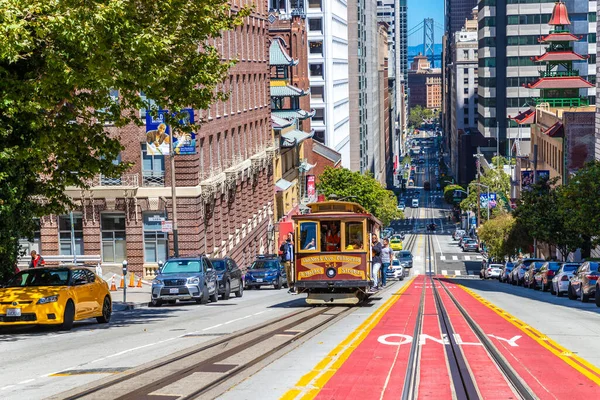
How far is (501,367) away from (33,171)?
539 inches

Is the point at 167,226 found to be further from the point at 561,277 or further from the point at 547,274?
the point at 547,274

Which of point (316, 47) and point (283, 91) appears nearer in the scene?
point (283, 91)

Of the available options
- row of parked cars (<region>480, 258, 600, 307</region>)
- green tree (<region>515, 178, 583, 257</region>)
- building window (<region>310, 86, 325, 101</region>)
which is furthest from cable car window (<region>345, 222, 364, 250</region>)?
building window (<region>310, 86, 325, 101</region>)

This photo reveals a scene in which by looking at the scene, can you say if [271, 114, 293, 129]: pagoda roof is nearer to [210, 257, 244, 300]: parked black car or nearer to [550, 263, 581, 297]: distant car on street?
[210, 257, 244, 300]: parked black car

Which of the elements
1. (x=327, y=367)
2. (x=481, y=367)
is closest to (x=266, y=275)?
(x=327, y=367)

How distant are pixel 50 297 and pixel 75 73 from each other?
5216 mm

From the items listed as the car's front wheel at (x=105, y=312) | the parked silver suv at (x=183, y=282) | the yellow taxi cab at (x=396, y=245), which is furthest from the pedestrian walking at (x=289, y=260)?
the yellow taxi cab at (x=396, y=245)

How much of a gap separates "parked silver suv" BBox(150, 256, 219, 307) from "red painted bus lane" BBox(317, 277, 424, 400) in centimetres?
1360

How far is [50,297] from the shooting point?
22656 mm

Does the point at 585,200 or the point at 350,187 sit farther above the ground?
the point at 350,187

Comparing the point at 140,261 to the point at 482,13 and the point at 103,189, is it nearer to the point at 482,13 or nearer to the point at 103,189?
the point at 103,189

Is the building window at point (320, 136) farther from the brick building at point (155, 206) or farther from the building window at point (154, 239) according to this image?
the building window at point (154, 239)

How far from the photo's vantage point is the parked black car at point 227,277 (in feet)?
123

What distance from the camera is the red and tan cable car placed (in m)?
27.4
